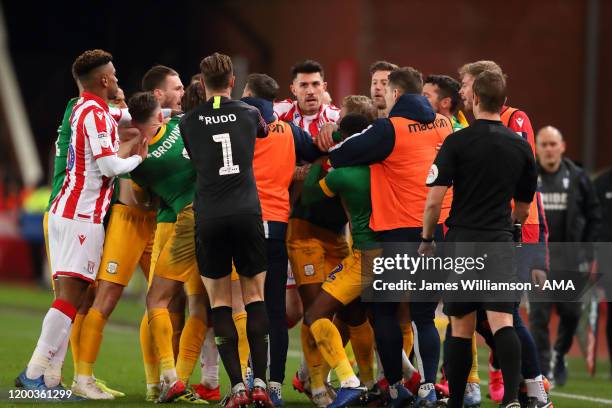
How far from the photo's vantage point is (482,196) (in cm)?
768

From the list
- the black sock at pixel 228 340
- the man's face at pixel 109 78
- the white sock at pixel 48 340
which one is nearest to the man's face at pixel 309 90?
the man's face at pixel 109 78

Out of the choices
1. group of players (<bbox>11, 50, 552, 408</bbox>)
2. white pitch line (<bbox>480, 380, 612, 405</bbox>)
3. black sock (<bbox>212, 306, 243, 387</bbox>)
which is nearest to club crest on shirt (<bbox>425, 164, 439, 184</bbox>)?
group of players (<bbox>11, 50, 552, 408</bbox>)

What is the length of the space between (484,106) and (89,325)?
339 cm

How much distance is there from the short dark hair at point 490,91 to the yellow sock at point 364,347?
2152 mm

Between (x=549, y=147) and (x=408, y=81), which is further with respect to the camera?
(x=549, y=147)

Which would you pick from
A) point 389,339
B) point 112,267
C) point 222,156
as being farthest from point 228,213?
point 112,267

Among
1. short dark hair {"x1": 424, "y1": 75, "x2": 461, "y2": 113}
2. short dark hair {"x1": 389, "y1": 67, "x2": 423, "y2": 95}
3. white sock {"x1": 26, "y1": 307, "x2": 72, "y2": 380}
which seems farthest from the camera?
short dark hair {"x1": 424, "y1": 75, "x2": 461, "y2": 113}

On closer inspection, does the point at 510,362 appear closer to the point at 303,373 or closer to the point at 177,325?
the point at 303,373

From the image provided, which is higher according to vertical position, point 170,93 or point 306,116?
point 170,93

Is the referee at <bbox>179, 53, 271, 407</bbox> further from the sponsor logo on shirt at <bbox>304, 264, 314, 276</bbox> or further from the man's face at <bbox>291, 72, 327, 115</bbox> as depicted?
the man's face at <bbox>291, 72, 327, 115</bbox>

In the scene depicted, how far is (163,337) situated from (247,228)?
1.34 meters

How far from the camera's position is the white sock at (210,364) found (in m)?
9.34

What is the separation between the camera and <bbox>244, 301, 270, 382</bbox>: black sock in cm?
812

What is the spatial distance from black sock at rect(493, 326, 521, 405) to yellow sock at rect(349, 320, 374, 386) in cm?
169
